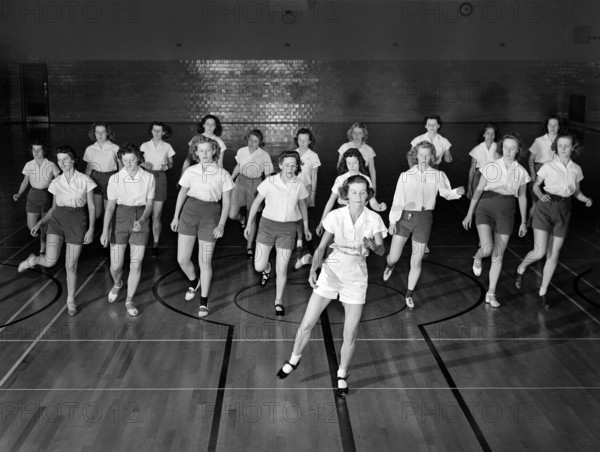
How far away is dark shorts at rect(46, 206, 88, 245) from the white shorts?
310 cm

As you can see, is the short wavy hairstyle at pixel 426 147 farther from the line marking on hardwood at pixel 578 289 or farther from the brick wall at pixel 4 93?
the brick wall at pixel 4 93

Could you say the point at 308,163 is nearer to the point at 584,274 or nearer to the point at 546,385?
the point at 584,274

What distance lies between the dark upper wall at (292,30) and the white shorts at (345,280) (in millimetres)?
21194

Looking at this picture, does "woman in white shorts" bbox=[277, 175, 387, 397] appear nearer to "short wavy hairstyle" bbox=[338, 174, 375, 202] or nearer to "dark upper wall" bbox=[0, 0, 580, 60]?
"short wavy hairstyle" bbox=[338, 174, 375, 202]

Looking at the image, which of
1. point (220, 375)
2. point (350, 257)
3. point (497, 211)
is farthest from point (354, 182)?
point (497, 211)

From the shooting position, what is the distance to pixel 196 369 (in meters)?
7.32

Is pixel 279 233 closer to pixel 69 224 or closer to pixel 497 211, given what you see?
pixel 69 224

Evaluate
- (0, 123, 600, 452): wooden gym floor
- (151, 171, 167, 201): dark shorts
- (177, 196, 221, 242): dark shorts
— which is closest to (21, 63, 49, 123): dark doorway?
(0, 123, 600, 452): wooden gym floor

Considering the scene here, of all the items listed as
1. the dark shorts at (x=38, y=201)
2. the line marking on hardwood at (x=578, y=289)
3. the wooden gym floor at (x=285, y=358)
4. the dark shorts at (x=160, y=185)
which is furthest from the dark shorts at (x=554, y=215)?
the dark shorts at (x=38, y=201)

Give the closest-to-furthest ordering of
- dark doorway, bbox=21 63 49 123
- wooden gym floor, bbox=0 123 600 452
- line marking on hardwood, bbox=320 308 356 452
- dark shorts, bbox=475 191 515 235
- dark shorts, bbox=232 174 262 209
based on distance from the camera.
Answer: line marking on hardwood, bbox=320 308 356 452 < wooden gym floor, bbox=0 123 600 452 < dark shorts, bbox=475 191 515 235 < dark shorts, bbox=232 174 262 209 < dark doorway, bbox=21 63 49 123

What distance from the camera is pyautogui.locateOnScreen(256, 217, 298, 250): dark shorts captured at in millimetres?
8459

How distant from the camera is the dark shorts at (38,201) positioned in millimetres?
10180

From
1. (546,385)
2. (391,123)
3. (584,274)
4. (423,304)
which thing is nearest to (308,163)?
(423,304)

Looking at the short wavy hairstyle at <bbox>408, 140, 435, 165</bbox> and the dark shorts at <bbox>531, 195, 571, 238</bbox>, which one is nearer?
the short wavy hairstyle at <bbox>408, 140, 435, 165</bbox>
